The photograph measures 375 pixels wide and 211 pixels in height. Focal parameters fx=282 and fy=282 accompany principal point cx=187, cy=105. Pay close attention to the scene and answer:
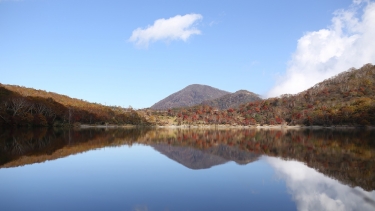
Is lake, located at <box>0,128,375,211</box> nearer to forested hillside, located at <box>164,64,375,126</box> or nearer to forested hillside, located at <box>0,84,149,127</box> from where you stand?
forested hillside, located at <box>0,84,149,127</box>

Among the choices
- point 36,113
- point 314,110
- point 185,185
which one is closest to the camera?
point 185,185

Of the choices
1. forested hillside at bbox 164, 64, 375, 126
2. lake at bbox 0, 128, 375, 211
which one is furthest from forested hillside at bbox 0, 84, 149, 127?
lake at bbox 0, 128, 375, 211

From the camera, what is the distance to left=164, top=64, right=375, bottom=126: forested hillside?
9580 cm

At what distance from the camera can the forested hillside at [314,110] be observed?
95.8 m

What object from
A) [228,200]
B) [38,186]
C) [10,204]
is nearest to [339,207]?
[228,200]

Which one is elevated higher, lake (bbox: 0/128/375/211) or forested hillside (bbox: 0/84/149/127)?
forested hillside (bbox: 0/84/149/127)

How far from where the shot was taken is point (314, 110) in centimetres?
12156

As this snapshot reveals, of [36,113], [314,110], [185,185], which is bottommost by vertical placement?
[185,185]

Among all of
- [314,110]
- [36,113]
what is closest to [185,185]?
[36,113]

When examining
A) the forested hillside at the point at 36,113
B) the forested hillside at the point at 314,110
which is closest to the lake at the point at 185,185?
the forested hillside at the point at 36,113

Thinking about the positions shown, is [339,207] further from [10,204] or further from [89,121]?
[89,121]

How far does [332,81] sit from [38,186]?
196m

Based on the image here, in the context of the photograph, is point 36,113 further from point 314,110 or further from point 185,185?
point 314,110

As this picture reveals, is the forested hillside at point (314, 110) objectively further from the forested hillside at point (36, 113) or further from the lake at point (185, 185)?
the lake at point (185, 185)
